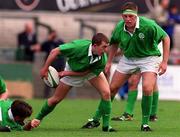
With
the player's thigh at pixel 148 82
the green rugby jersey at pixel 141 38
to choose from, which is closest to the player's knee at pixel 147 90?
the player's thigh at pixel 148 82

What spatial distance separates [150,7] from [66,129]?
60.1 ft

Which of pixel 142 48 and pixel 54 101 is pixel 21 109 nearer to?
pixel 54 101

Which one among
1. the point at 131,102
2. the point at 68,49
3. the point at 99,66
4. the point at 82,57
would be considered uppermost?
the point at 68,49

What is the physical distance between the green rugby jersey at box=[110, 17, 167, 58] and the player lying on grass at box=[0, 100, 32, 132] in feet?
7.83

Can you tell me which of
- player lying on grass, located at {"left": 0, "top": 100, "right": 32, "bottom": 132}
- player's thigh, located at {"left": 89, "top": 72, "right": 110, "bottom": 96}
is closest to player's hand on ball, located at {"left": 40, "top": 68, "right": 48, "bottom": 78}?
player lying on grass, located at {"left": 0, "top": 100, "right": 32, "bottom": 132}

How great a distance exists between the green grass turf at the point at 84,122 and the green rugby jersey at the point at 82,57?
40.8 inches

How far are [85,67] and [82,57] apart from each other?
0.64 feet

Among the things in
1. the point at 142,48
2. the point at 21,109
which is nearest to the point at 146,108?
the point at 142,48

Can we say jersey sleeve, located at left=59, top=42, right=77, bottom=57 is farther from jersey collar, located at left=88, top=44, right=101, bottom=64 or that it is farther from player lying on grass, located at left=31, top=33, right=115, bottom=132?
jersey collar, located at left=88, top=44, right=101, bottom=64

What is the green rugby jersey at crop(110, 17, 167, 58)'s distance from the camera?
556 inches

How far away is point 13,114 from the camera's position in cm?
1300

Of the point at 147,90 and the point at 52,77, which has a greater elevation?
the point at 52,77

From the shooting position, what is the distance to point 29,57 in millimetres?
28359

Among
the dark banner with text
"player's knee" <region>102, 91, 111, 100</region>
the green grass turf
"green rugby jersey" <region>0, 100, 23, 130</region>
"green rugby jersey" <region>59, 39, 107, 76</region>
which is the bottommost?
the green grass turf
